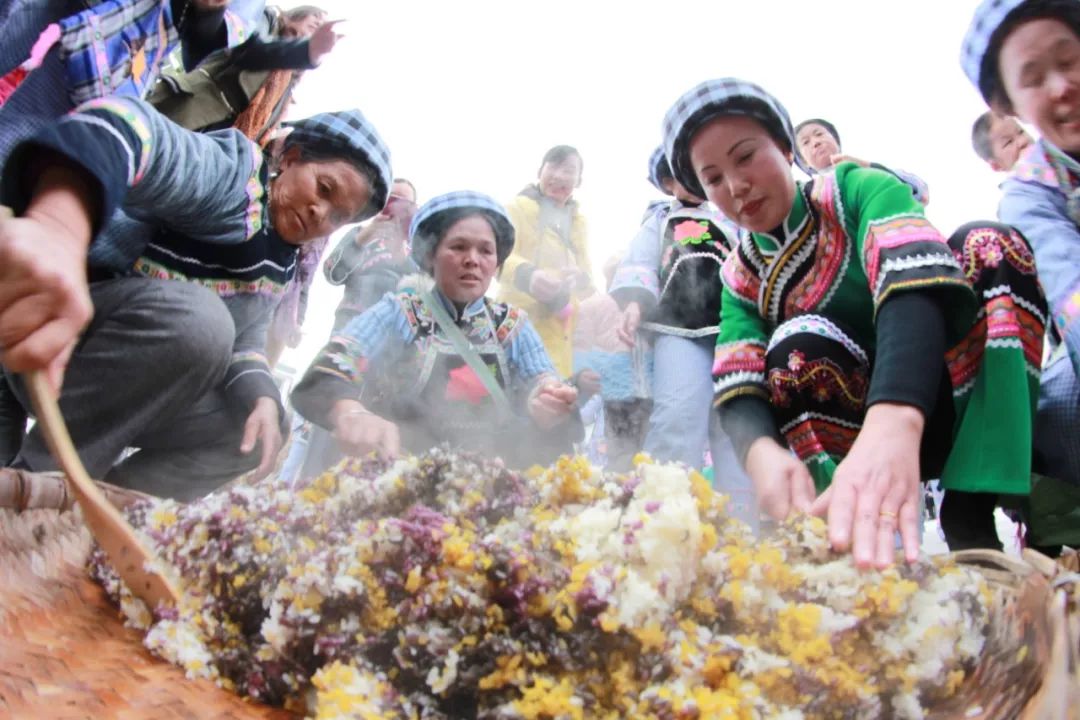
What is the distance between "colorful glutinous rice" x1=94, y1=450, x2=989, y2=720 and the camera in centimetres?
61

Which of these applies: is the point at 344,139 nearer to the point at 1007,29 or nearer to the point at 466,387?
the point at 466,387

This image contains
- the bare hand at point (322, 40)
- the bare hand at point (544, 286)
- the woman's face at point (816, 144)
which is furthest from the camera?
the bare hand at point (544, 286)

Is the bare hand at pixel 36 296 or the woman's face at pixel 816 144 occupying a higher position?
the woman's face at pixel 816 144

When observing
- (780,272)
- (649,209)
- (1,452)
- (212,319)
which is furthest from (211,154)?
(649,209)

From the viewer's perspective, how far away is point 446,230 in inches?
92.7

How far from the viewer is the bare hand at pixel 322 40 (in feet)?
6.76

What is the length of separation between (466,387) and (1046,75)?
1.57 metres

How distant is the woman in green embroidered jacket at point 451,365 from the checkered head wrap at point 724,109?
0.78 metres

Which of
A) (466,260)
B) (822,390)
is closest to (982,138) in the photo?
(822,390)

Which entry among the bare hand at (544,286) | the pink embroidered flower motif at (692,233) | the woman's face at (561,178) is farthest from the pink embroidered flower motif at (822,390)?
the woman's face at (561,178)

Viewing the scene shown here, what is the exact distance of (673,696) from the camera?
566 millimetres

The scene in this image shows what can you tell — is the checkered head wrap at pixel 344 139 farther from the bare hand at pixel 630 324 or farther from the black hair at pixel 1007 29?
the black hair at pixel 1007 29

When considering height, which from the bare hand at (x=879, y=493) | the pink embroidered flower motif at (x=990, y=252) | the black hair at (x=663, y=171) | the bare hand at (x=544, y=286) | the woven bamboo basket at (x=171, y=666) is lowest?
the woven bamboo basket at (x=171, y=666)

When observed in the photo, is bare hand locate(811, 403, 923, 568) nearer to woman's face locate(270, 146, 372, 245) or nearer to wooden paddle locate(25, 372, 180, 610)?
wooden paddle locate(25, 372, 180, 610)
